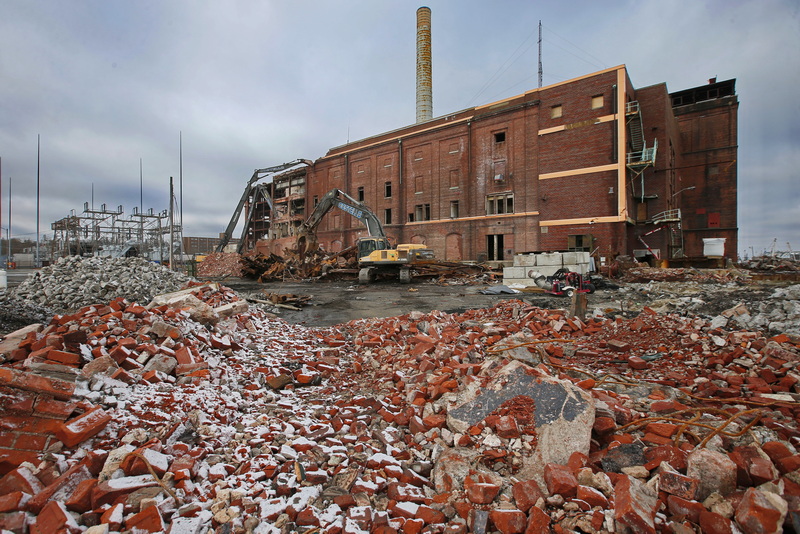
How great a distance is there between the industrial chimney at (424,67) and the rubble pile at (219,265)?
2296cm

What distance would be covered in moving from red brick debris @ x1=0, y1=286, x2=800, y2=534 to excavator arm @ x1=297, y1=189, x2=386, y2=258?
1625cm

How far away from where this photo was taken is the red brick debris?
2098mm

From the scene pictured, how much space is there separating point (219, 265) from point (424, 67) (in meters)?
28.0

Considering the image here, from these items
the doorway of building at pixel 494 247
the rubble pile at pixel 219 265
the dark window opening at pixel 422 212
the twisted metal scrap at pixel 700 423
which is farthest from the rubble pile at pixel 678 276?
the rubble pile at pixel 219 265

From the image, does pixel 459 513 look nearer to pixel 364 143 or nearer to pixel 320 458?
pixel 320 458

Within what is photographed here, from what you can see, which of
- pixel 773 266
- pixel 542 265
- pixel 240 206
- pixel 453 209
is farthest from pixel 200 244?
pixel 773 266

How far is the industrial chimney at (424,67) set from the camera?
35.9m

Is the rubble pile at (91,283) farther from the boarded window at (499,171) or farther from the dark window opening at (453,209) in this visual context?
the boarded window at (499,171)

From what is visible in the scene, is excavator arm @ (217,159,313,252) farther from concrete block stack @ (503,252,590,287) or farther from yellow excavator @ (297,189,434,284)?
concrete block stack @ (503,252,590,287)

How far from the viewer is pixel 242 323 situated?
728 centimetres

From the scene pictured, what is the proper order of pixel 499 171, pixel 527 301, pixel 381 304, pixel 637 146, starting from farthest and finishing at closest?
1. pixel 499 171
2. pixel 637 146
3. pixel 381 304
4. pixel 527 301

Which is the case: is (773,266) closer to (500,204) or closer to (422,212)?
(500,204)

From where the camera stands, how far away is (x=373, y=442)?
314 cm

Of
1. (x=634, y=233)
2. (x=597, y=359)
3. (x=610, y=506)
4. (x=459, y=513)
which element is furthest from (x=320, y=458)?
(x=634, y=233)
